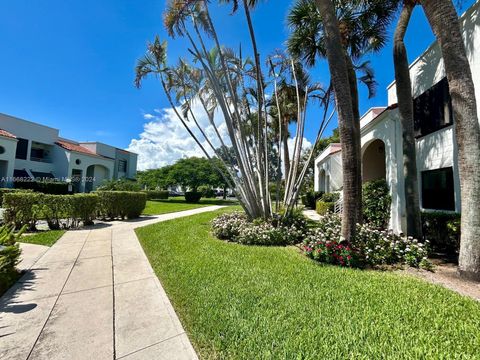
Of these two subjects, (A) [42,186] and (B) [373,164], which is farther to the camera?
(A) [42,186]

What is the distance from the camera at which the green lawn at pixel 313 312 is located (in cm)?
249

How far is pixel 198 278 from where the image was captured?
449cm

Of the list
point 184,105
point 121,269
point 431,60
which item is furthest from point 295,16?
point 121,269

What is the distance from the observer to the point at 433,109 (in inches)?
340

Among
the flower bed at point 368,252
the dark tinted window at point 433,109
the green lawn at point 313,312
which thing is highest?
the dark tinted window at point 433,109

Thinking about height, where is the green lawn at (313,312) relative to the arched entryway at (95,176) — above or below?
below

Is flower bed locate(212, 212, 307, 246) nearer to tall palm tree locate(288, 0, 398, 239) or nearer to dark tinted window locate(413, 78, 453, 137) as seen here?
tall palm tree locate(288, 0, 398, 239)

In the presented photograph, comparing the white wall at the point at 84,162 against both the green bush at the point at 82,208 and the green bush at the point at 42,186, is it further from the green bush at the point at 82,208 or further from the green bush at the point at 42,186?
the green bush at the point at 82,208

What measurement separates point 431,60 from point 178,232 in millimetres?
11348

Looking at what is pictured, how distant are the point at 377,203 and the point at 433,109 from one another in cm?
419

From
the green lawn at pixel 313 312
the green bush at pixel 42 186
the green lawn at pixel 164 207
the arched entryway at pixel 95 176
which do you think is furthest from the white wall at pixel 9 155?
the green lawn at pixel 313 312

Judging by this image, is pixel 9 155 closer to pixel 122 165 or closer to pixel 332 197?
pixel 122 165

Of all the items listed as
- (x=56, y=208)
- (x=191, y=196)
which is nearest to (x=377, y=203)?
(x=56, y=208)

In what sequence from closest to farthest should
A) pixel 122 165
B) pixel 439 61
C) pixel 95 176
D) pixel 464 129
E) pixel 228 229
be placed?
pixel 464 129
pixel 439 61
pixel 228 229
pixel 95 176
pixel 122 165
